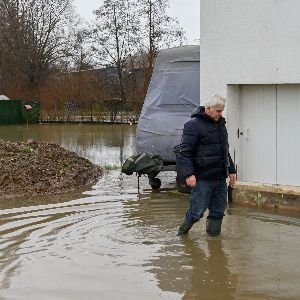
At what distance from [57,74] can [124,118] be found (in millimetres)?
17087

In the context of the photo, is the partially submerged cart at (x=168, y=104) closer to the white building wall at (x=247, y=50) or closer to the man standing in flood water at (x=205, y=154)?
the white building wall at (x=247, y=50)

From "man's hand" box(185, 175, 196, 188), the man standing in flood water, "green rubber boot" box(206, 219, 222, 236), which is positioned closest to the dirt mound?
"green rubber boot" box(206, 219, 222, 236)

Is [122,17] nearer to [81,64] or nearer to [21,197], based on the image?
[81,64]

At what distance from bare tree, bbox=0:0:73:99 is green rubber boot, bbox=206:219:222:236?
45.1m

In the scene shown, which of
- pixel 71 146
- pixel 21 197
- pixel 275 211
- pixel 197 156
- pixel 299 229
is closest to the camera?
pixel 197 156

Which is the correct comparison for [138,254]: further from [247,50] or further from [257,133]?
[247,50]

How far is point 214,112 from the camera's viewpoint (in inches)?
291

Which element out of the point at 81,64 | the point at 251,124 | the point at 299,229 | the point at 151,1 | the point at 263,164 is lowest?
the point at 299,229

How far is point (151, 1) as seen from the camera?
4597 cm

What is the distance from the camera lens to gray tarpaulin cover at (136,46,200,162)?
40.6 feet

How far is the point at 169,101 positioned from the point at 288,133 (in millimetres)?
3489

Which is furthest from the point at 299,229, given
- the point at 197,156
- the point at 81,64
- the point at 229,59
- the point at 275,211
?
the point at 81,64

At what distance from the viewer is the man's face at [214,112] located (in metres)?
7.36

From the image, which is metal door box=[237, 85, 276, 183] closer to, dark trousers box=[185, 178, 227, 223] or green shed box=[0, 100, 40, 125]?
dark trousers box=[185, 178, 227, 223]
